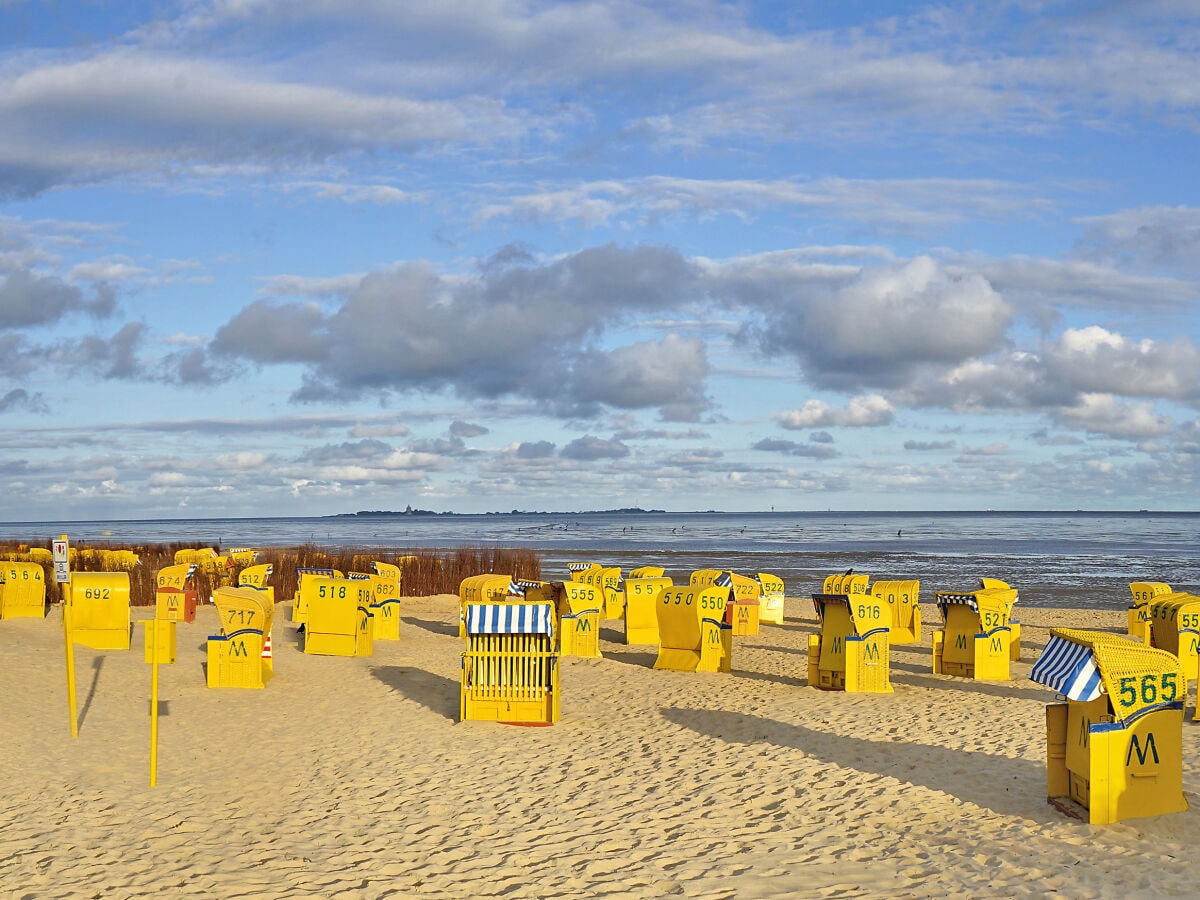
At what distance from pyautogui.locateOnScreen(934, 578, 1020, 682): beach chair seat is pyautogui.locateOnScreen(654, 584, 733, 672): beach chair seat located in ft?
10.7

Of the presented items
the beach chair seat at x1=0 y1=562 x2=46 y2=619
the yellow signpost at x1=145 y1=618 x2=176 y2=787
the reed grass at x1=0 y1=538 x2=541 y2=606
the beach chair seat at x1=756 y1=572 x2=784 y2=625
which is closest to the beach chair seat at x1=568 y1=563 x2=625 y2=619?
the beach chair seat at x1=756 y1=572 x2=784 y2=625

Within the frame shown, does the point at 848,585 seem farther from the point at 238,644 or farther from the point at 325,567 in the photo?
the point at 325,567

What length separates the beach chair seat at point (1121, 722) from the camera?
25.3 feet

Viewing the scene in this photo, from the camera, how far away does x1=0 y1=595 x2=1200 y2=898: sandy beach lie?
7105mm

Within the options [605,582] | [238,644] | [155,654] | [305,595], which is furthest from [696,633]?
[155,654]

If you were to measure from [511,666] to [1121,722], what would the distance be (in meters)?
7.00

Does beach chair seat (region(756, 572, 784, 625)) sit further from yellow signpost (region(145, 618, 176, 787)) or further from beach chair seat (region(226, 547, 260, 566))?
yellow signpost (region(145, 618, 176, 787))

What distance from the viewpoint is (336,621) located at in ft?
59.0

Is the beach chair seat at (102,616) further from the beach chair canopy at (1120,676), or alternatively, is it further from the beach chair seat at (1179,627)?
the beach chair seat at (1179,627)

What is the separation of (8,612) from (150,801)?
14.4 meters

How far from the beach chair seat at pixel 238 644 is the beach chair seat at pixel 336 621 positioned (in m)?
3.00

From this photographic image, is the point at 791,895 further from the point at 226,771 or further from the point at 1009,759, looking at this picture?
the point at 226,771

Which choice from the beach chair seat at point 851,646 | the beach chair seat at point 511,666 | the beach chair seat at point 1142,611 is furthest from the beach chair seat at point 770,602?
the beach chair seat at point 511,666

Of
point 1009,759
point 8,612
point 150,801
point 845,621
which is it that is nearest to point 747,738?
point 1009,759
